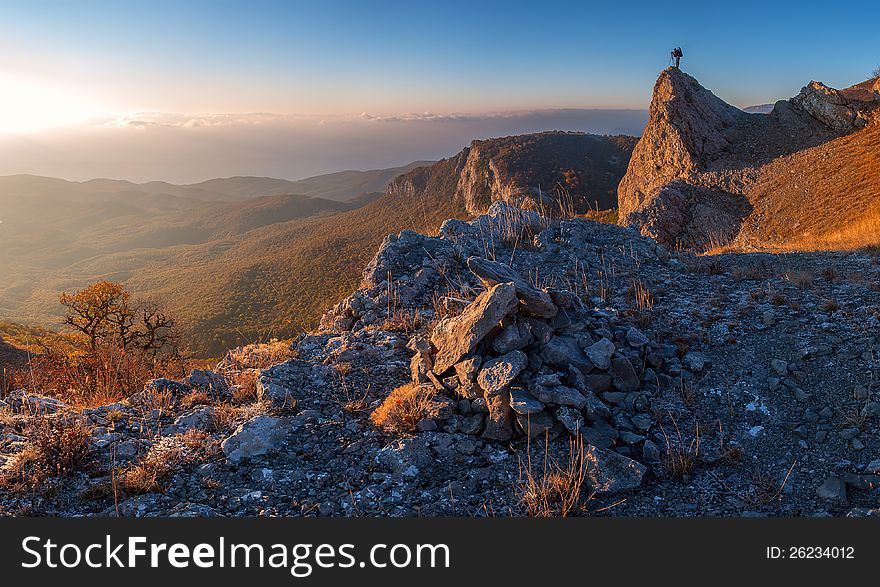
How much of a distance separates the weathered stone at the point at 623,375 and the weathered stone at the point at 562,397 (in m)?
0.80

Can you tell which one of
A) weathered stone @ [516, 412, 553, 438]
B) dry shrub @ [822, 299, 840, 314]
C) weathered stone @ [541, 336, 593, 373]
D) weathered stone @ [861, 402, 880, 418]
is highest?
dry shrub @ [822, 299, 840, 314]

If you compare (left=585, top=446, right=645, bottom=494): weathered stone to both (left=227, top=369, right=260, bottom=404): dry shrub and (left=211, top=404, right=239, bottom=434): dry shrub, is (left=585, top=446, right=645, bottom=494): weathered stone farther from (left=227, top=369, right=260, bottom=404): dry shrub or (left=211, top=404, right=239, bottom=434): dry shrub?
(left=227, top=369, right=260, bottom=404): dry shrub

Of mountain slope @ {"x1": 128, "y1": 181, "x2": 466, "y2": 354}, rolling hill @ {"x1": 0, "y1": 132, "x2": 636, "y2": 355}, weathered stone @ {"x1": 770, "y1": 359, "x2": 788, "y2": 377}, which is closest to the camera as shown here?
weathered stone @ {"x1": 770, "y1": 359, "x2": 788, "y2": 377}

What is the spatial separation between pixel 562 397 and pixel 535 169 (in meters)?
74.8

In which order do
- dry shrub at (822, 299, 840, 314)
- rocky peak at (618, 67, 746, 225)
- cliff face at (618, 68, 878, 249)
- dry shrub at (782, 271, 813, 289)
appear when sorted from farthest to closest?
rocky peak at (618, 67, 746, 225)
cliff face at (618, 68, 878, 249)
dry shrub at (782, 271, 813, 289)
dry shrub at (822, 299, 840, 314)

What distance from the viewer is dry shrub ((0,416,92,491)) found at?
4270mm

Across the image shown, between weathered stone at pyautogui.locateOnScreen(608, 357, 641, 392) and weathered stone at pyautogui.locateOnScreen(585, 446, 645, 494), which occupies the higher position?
weathered stone at pyautogui.locateOnScreen(608, 357, 641, 392)

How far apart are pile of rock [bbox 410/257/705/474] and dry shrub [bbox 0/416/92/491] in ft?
11.3

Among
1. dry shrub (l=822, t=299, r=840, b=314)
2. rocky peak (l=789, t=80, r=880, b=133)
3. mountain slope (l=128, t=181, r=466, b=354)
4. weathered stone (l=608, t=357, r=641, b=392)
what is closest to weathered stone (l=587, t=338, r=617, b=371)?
weathered stone (l=608, t=357, r=641, b=392)

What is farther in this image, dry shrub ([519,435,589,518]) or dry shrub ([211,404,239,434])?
dry shrub ([211,404,239,434])

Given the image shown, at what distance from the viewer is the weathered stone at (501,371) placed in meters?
5.07

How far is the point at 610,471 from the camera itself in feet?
14.1

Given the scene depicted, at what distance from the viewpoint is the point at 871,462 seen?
162 inches

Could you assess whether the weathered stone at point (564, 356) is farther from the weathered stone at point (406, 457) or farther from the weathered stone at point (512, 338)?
the weathered stone at point (406, 457)
